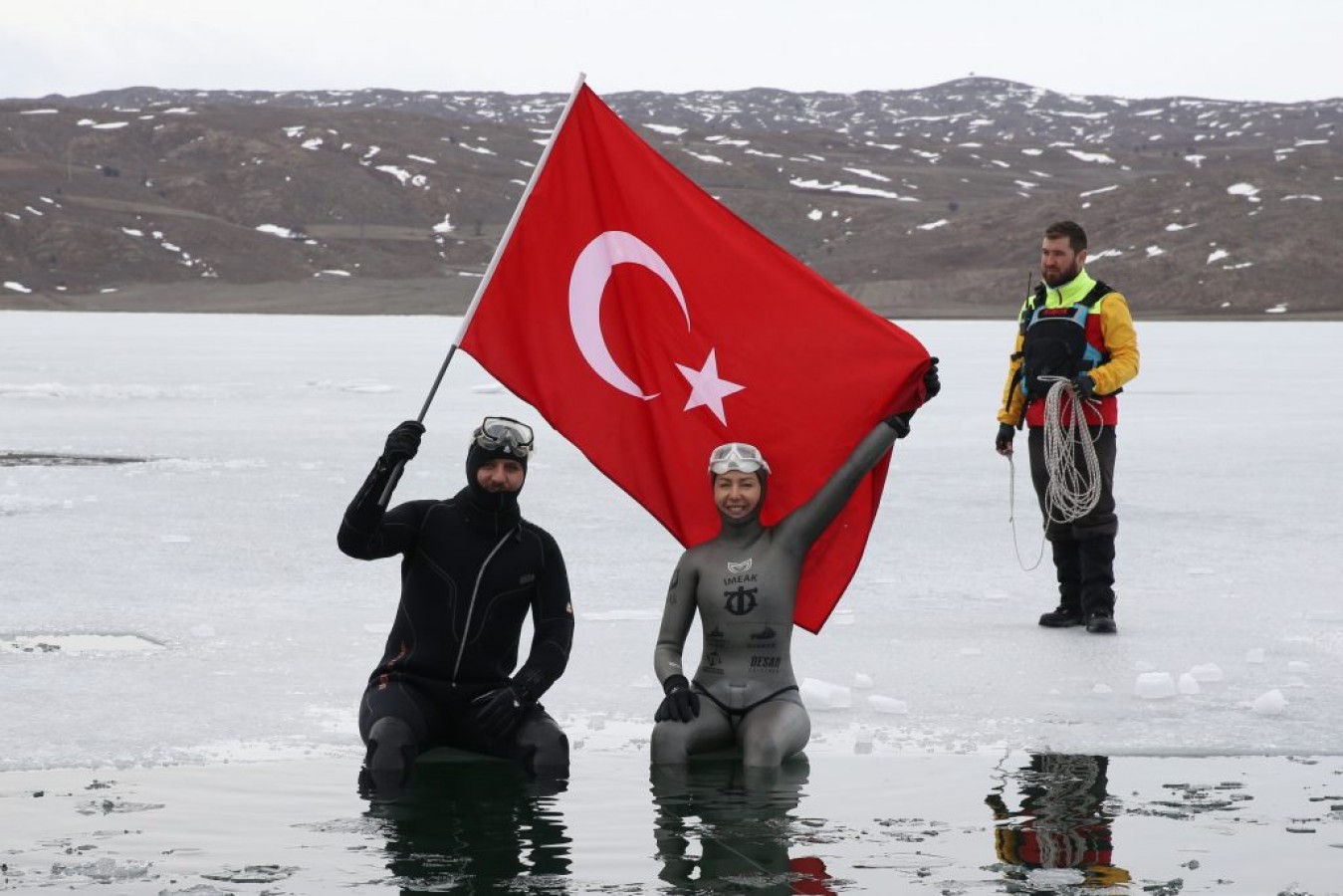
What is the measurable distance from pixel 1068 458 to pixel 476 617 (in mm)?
3557

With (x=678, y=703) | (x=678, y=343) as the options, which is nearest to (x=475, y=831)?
(x=678, y=703)

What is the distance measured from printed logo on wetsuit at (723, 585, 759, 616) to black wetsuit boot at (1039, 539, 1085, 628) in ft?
9.68

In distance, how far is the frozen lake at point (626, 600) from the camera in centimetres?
661

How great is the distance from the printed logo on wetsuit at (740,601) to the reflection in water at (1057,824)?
998mm

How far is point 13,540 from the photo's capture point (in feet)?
36.3

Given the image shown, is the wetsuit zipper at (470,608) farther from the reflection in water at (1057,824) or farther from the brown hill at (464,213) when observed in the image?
the brown hill at (464,213)

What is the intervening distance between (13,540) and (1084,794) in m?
7.54

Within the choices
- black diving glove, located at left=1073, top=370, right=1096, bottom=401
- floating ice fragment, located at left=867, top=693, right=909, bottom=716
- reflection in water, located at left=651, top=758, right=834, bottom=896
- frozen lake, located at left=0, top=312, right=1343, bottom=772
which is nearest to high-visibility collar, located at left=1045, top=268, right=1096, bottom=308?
black diving glove, located at left=1073, top=370, right=1096, bottom=401

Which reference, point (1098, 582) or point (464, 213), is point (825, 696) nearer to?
point (1098, 582)

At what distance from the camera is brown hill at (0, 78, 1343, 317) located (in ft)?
324

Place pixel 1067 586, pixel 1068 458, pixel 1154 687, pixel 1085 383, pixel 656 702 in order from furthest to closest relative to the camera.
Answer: pixel 1067 586 → pixel 1068 458 → pixel 1085 383 → pixel 1154 687 → pixel 656 702

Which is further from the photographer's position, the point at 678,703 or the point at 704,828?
the point at 678,703

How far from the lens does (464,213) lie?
14550 centimetres

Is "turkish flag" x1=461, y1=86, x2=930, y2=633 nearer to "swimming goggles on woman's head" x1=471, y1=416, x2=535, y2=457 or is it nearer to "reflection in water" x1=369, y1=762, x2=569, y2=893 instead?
"swimming goggles on woman's head" x1=471, y1=416, x2=535, y2=457
